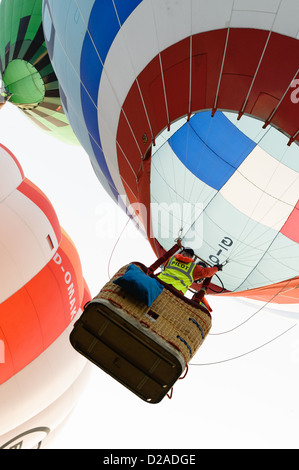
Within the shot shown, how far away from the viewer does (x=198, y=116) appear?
4285mm

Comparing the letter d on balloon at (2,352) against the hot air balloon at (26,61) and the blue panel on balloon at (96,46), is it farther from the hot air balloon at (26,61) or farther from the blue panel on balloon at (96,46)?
the hot air balloon at (26,61)

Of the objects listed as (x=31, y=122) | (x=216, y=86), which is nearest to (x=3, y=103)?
(x=31, y=122)

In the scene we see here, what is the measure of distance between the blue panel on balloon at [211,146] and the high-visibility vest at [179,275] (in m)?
1.24

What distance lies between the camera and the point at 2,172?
5121 mm

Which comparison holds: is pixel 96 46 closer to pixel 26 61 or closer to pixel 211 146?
pixel 211 146

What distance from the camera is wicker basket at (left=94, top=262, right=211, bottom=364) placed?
300cm

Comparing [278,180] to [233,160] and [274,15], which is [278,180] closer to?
[233,160]

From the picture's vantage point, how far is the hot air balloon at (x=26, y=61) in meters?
6.27

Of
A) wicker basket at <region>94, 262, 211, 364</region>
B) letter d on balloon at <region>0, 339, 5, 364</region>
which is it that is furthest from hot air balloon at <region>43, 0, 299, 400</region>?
letter d on balloon at <region>0, 339, 5, 364</region>

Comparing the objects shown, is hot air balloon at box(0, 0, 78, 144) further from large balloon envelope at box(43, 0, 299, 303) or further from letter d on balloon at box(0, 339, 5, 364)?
letter d on balloon at box(0, 339, 5, 364)

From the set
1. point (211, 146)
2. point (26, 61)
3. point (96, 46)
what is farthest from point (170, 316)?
point (26, 61)

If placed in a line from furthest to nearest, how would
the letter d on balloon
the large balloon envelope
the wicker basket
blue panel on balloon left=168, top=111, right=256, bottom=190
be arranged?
the letter d on balloon → blue panel on balloon left=168, top=111, right=256, bottom=190 → the large balloon envelope → the wicker basket

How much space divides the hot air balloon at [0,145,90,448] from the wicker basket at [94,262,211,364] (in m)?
1.80

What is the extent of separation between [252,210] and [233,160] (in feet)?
1.54
